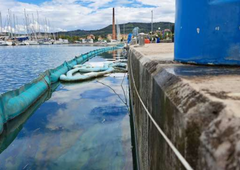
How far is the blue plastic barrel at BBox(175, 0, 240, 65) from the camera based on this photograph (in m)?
2.00

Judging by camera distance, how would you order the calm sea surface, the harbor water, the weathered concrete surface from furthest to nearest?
the calm sea surface
the harbor water
the weathered concrete surface

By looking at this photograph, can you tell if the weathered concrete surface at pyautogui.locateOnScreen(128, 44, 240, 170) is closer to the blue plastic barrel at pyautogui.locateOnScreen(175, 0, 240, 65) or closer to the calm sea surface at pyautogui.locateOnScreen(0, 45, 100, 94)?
the blue plastic barrel at pyautogui.locateOnScreen(175, 0, 240, 65)

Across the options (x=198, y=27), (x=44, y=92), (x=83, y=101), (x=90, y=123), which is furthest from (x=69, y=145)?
(x=44, y=92)

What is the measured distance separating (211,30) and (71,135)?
5028mm

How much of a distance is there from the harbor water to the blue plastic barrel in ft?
10.9

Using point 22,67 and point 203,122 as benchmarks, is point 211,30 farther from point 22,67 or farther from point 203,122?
point 22,67

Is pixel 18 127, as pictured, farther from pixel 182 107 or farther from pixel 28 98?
pixel 182 107

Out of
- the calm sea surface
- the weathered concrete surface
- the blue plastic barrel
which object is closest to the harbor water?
the blue plastic barrel

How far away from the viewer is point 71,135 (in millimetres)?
6047

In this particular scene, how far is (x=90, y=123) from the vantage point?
22.5 ft

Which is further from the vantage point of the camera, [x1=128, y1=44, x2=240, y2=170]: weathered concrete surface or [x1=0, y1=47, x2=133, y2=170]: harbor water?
[x1=0, y1=47, x2=133, y2=170]: harbor water

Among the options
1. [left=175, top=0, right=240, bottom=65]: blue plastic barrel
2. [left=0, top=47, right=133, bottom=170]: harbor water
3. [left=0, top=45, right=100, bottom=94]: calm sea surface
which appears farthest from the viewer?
[left=0, top=45, right=100, bottom=94]: calm sea surface

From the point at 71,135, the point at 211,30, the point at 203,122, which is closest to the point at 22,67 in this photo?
the point at 71,135

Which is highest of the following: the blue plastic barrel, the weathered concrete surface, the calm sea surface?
the blue plastic barrel
